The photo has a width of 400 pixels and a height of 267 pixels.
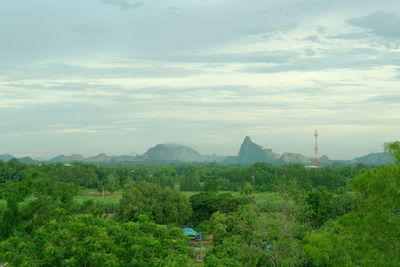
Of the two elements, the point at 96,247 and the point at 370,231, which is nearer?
the point at 370,231

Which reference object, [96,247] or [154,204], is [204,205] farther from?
[96,247]

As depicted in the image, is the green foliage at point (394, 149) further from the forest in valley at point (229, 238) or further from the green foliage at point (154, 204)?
the green foliage at point (154, 204)

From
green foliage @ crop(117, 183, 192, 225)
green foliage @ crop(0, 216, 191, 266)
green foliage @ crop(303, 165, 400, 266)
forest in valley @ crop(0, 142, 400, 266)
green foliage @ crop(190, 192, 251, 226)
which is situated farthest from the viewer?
green foliage @ crop(190, 192, 251, 226)

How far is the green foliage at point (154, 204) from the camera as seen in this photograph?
31516 millimetres

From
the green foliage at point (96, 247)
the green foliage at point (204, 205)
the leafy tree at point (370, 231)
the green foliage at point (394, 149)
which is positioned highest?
the green foliage at point (394, 149)

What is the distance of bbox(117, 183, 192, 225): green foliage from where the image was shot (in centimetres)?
3152

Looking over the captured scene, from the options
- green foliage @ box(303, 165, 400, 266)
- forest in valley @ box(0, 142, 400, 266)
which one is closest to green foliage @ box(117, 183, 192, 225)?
forest in valley @ box(0, 142, 400, 266)

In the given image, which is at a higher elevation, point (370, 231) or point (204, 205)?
point (370, 231)

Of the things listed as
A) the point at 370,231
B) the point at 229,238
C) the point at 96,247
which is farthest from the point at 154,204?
the point at 370,231

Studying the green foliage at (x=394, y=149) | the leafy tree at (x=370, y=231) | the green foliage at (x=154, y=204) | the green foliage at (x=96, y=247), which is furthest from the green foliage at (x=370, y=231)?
the green foliage at (x=154, y=204)

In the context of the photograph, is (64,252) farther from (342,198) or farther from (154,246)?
(342,198)

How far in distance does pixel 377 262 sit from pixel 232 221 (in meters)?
12.4

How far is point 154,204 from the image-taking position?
32.4 m

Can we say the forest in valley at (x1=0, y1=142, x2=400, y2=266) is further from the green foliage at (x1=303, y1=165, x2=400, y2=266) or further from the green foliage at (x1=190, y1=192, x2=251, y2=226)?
the green foliage at (x1=190, y1=192, x2=251, y2=226)
